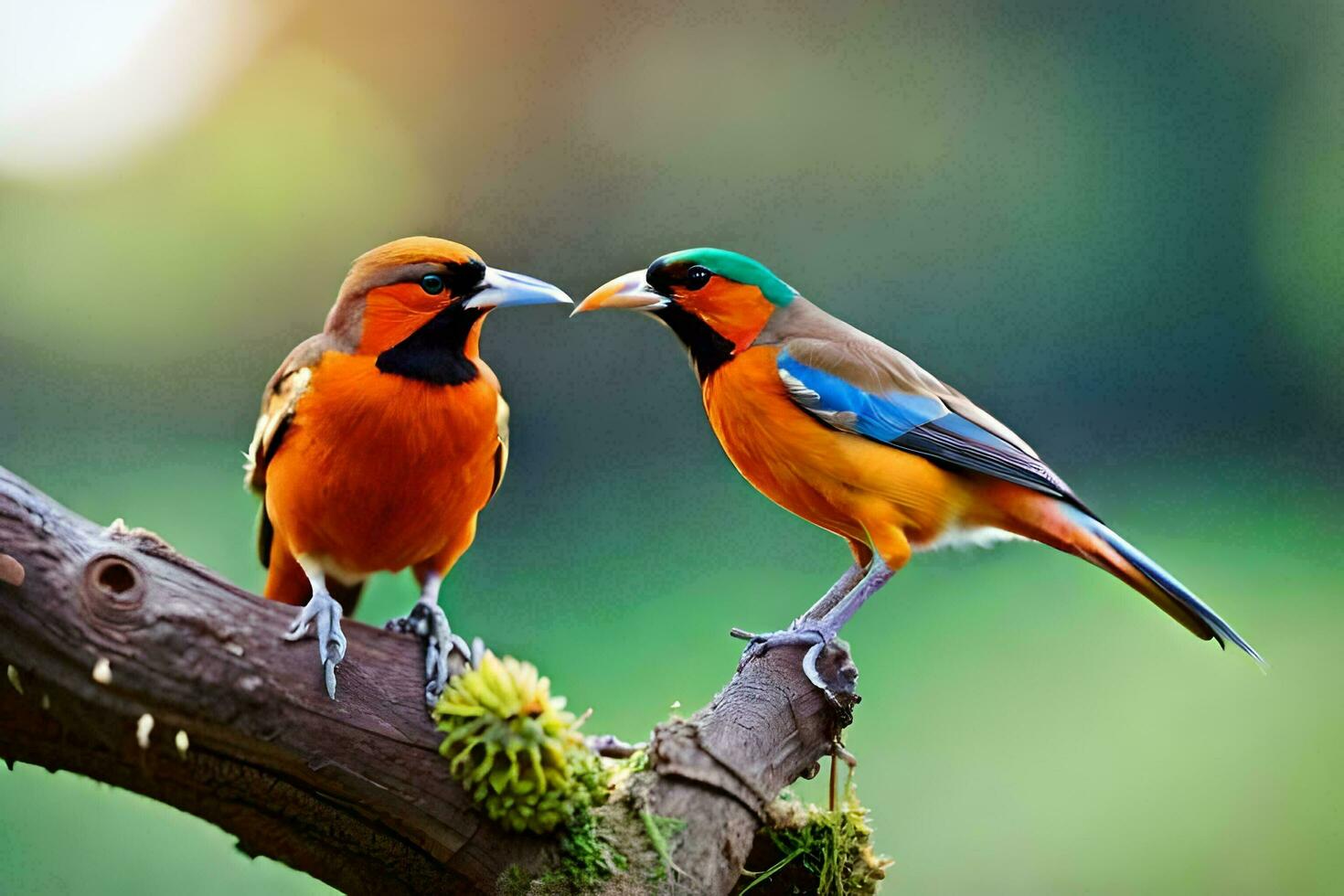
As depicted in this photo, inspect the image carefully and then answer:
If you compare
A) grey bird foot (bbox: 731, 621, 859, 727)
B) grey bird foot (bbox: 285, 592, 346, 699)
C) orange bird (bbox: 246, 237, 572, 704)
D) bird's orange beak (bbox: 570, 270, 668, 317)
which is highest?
bird's orange beak (bbox: 570, 270, 668, 317)

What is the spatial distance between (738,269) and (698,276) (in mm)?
89

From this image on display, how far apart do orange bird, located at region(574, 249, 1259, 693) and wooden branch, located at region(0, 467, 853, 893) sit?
0.36 meters

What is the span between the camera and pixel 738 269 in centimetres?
249

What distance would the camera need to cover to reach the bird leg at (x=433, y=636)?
89.0 inches

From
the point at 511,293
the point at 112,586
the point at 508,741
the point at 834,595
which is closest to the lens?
the point at 112,586

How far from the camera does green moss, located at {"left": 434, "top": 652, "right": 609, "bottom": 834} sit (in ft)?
7.02

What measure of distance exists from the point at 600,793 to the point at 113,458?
2823mm

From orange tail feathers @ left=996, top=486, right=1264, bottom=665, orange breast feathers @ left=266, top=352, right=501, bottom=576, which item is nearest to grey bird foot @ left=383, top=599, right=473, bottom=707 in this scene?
orange breast feathers @ left=266, top=352, right=501, bottom=576

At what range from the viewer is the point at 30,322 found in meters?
4.58

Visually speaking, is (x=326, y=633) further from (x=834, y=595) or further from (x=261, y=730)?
(x=834, y=595)

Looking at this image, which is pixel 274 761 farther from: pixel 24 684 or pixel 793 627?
pixel 793 627

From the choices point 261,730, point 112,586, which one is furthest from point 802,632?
point 112,586

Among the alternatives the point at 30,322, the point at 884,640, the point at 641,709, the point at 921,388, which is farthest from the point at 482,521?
the point at 921,388

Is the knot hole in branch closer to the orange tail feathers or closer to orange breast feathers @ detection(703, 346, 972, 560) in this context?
orange breast feathers @ detection(703, 346, 972, 560)
